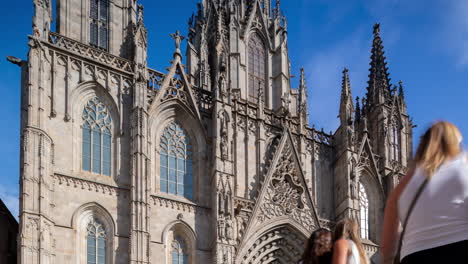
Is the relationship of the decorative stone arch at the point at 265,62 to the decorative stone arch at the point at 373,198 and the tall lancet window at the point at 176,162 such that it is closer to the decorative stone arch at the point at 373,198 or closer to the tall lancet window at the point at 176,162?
the tall lancet window at the point at 176,162

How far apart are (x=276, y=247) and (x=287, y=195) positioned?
236 cm

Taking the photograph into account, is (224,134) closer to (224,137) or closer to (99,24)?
(224,137)

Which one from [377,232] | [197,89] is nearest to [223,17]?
[197,89]

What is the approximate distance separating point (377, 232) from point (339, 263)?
89.8 feet

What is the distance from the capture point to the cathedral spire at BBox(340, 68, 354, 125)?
30.8m

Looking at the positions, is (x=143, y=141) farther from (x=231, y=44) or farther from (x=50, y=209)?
(x=231, y=44)

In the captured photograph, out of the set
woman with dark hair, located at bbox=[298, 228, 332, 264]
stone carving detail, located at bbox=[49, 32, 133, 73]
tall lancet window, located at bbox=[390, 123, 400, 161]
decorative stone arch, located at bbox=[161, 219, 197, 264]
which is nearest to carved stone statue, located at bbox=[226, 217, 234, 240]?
decorative stone arch, located at bbox=[161, 219, 197, 264]

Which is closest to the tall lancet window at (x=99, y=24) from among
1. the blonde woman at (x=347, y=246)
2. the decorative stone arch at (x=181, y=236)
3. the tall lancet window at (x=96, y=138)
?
the tall lancet window at (x=96, y=138)

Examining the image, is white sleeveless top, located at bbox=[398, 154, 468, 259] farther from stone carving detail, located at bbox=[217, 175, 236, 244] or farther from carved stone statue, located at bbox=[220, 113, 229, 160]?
carved stone statue, located at bbox=[220, 113, 229, 160]

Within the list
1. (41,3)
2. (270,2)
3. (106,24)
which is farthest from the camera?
(270,2)

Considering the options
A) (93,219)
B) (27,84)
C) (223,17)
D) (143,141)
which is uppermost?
(223,17)

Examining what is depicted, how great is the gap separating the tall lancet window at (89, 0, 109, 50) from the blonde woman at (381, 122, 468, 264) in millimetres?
22579

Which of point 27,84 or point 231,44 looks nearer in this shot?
point 27,84

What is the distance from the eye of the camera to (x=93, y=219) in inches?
878
